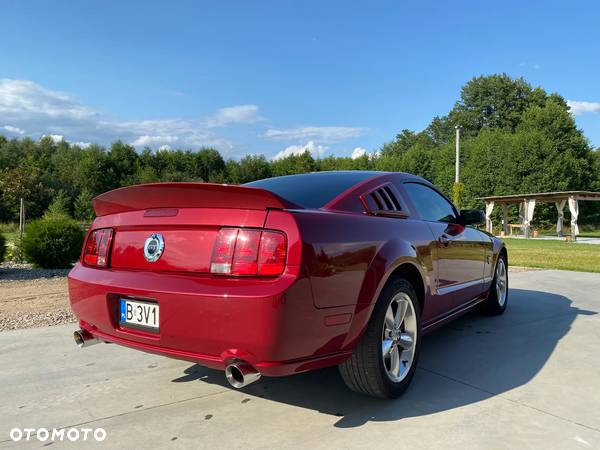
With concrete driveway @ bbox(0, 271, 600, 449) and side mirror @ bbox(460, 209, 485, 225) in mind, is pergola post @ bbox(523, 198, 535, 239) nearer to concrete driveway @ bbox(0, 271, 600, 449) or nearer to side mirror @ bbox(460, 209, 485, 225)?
concrete driveway @ bbox(0, 271, 600, 449)

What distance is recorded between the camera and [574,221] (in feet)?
86.4

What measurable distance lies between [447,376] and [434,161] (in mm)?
46133

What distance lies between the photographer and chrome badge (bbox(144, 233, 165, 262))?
2484 mm

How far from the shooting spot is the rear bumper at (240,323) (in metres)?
2.10

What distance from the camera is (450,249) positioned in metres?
3.71

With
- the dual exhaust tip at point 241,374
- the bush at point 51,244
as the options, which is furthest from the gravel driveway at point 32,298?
the dual exhaust tip at point 241,374

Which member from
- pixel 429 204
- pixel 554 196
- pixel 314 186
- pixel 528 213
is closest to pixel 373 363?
pixel 314 186

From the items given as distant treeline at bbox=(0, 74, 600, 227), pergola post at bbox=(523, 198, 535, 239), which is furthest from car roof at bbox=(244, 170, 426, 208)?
pergola post at bbox=(523, 198, 535, 239)

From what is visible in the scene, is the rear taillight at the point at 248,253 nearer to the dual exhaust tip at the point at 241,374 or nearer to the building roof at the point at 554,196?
the dual exhaust tip at the point at 241,374

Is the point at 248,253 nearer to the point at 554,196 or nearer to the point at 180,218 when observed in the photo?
the point at 180,218

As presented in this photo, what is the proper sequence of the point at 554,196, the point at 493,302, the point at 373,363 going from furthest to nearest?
the point at 554,196
the point at 493,302
the point at 373,363

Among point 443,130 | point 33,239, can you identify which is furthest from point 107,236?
point 443,130

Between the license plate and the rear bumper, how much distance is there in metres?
0.04

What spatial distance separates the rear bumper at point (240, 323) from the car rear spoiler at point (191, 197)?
383 mm
